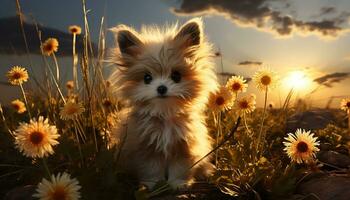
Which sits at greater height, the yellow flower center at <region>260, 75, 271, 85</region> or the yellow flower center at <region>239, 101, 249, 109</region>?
the yellow flower center at <region>260, 75, 271, 85</region>

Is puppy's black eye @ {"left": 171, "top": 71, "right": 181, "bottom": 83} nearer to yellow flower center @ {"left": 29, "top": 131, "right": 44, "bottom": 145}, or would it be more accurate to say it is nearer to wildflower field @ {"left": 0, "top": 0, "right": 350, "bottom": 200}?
wildflower field @ {"left": 0, "top": 0, "right": 350, "bottom": 200}

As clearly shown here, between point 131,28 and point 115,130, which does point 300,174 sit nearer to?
point 115,130

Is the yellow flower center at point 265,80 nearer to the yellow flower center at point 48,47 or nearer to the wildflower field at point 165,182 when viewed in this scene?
the wildflower field at point 165,182

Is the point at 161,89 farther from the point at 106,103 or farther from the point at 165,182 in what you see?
the point at 106,103

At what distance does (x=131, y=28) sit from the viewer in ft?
19.3

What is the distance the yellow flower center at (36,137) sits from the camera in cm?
327

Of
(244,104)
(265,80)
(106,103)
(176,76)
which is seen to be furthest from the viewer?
(106,103)

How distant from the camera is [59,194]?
3084 mm

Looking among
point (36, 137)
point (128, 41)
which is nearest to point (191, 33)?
point (128, 41)

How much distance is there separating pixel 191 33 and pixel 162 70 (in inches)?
25.5

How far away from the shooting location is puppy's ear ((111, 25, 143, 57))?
556cm

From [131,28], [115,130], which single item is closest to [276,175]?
[115,130]

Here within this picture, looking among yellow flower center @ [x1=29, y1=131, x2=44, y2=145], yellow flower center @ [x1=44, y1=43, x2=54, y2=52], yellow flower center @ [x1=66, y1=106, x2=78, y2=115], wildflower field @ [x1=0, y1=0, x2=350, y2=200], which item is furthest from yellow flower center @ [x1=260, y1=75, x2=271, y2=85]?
yellow flower center @ [x1=44, y1=43, x2=54, y2=52]

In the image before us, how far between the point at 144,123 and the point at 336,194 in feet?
6.71
